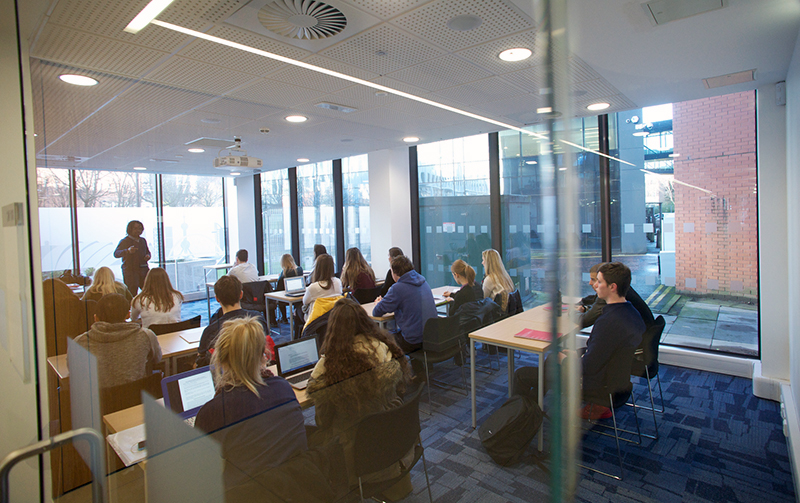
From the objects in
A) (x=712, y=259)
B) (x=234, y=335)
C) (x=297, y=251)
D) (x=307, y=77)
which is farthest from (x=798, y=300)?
(x=297, y=251)

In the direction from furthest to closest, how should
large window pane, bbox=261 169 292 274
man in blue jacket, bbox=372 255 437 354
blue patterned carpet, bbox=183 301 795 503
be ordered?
large window pane, bbox=261 169 292 274 → man in blue jacket, bbox=372 255 437 354 → blue patterned carpet, bbox=183 301 795 503

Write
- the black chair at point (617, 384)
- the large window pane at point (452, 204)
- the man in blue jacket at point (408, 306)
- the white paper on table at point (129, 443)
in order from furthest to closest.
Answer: the large window pane at point (452, 204), the black chair at point (617, 384), the man in blue jacket at point (408, 306), the white paper on table at point (129, 443)

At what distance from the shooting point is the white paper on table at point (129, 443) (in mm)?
988

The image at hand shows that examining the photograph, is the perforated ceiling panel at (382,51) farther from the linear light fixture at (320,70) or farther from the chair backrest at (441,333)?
the chair backrest at (441,333)

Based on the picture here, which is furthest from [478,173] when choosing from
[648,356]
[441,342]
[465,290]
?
[648,356]

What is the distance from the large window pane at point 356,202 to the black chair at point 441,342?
3.55 metres

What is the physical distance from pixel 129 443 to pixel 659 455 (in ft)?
8.19

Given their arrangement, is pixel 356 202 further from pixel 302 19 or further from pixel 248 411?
pixel 248 411

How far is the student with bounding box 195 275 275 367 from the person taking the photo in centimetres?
142

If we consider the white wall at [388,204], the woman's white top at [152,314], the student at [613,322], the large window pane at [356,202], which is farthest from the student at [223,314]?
the large window pane at [356,202]

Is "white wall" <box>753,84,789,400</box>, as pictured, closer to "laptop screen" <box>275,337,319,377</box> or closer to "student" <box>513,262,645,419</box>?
"student" <box>513,262,645,419</box>

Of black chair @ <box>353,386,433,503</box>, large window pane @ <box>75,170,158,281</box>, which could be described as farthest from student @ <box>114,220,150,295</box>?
black chair @ <box>353,386,433,503</box>

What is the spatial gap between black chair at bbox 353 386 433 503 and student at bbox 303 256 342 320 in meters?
2.25

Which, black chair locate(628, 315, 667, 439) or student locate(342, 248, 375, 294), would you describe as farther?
student locate(342, 248, 375, 294)
